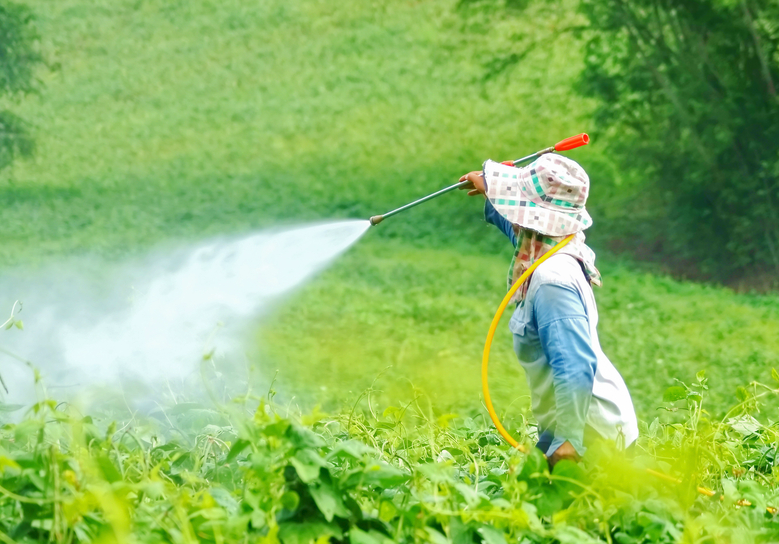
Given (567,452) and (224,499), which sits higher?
(224,499)

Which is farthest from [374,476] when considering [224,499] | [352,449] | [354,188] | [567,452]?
[354,188]

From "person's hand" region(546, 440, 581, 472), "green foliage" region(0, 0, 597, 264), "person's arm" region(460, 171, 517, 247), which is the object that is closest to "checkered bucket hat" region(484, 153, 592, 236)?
"person's arm" region(460, 171, 517, 247)

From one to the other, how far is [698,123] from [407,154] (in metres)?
3.34

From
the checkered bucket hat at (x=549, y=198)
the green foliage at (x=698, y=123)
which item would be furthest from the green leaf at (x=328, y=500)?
the green foliage at (x=698, y=123)

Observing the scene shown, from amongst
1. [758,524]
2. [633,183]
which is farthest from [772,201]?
[758,524]

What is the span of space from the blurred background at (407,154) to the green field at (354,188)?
3 cm

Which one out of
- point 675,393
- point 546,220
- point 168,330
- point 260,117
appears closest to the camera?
point 546,220

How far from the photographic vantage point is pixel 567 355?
223 cm

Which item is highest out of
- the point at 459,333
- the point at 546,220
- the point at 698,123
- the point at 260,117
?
the point at 546,220

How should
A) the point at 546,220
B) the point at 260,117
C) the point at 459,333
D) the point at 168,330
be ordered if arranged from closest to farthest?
1. the point at 546,220
2. the point at 168,330
3. the point at 459,333
4. the point at 260,117

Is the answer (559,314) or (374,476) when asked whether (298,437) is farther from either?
(559,314)

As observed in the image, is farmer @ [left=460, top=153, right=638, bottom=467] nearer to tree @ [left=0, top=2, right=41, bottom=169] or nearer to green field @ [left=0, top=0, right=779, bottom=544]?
green field @ [left=0, top=0, right=779, bottom=544]

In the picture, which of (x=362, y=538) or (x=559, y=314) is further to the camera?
(x=559, y=314)

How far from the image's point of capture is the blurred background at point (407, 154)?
7219mm
